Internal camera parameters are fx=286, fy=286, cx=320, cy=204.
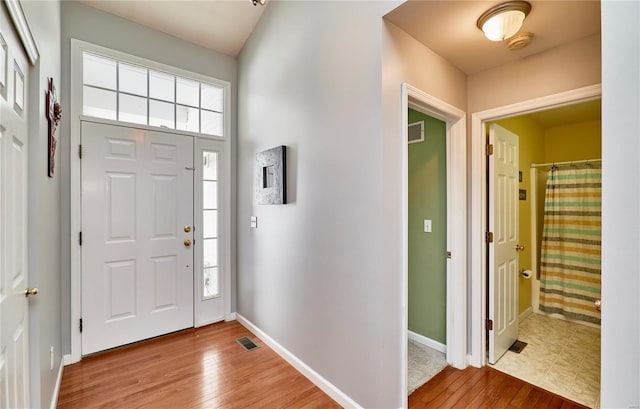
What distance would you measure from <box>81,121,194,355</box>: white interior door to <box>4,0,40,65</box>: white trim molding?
4.30 ft

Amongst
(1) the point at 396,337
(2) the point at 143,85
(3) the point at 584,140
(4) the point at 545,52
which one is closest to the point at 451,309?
(1) the point at 396,337

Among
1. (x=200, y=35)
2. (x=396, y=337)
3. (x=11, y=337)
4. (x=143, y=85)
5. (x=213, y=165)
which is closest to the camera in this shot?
(x=11, y=337)

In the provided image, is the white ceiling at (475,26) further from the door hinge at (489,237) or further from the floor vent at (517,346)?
the floor vent at (517,346)

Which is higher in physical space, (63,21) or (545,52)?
(63,21)

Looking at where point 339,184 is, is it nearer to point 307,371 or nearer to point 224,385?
point 307,371

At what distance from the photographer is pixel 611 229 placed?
0.93 meters

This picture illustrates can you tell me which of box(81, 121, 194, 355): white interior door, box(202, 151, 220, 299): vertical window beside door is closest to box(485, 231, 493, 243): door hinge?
box(202, 151, 220, 299): vertical window beside door

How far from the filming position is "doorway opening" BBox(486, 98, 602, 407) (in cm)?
293

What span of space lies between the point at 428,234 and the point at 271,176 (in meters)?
1.57

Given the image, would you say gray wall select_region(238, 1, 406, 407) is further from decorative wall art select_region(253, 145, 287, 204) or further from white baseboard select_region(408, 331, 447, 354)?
white baseboard select_region(408, 331, 447, 354)

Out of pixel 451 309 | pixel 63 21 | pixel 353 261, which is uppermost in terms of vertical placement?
pixel 63 21

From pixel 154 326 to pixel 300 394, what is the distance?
1.73m

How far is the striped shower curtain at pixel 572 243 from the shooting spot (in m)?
3.15

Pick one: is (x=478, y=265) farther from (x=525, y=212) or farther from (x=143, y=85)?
(x=143, y=85)
